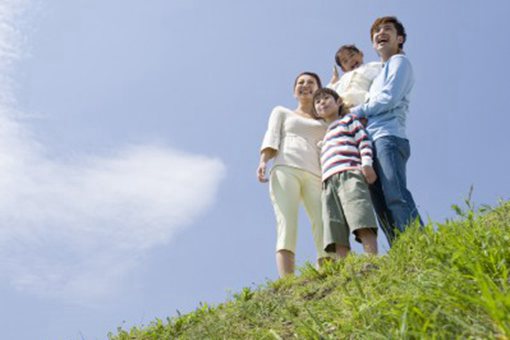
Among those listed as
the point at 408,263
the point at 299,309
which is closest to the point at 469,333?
the point at 408,263

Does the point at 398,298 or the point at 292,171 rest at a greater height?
the point at 292,171

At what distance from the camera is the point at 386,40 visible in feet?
19.5

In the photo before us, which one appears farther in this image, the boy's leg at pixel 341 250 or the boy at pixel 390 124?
the boy's leg at pixel 341 250

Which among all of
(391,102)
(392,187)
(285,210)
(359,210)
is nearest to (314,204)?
(285,210)

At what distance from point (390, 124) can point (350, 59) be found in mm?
1724

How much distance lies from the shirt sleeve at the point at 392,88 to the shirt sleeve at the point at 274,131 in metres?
1.00

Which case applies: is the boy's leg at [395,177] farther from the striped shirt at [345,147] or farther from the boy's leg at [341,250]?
the boy's leg at [341,250]

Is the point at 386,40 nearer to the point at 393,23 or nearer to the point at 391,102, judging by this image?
the point at 393,23

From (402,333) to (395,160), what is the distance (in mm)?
3229

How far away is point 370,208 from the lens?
203 inches

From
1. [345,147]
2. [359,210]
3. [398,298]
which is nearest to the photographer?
[398,298]

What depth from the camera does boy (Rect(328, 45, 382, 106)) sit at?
251 inches

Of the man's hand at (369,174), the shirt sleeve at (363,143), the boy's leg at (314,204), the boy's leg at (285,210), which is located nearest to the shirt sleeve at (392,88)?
the shirt sleeve at (363,143)

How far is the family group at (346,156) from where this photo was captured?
5195mm
